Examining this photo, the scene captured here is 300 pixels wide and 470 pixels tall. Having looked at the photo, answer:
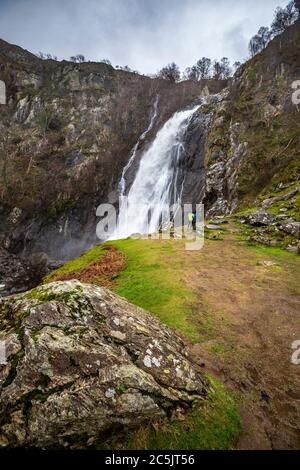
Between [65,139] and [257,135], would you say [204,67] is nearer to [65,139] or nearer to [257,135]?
[65,139]

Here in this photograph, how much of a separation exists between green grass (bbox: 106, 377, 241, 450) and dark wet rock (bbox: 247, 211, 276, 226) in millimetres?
16732

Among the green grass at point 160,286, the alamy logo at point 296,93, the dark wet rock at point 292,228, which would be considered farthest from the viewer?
the alamy logo at point 296,93

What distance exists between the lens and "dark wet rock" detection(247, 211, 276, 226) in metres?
20.4

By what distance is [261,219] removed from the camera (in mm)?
20828

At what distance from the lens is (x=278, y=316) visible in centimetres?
927

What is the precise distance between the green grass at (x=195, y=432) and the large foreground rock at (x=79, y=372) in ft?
0.57

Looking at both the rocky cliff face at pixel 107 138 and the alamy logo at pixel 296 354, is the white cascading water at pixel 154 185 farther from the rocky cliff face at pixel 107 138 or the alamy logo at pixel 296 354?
the alamy logo at pixel 296 354

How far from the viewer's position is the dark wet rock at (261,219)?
2039 cm

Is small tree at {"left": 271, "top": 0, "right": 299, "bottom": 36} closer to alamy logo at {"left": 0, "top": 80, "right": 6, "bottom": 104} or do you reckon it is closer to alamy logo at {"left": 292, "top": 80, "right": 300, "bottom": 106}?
alamy logo at {"left": 292, "top": 80, "right": 300, "bottom": 106}

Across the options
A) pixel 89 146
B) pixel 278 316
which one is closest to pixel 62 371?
pixel 278 316

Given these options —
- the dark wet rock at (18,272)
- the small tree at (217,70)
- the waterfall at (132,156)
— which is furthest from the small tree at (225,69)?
the dark wet rock at (18,272)

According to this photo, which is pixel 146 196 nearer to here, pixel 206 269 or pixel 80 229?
pixel 80 229

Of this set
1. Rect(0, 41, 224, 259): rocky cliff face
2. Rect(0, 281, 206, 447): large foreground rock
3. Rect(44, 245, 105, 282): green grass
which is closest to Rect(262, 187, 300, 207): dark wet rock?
Rect(44, 245, 105, 282): green grass

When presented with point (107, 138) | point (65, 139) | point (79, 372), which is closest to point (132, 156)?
point (107, 138)
